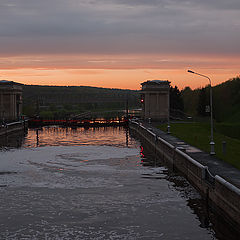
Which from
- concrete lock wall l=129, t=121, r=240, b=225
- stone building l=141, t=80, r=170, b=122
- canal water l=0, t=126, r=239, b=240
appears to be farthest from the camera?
stone building l=141, t=80, r=170, b=122

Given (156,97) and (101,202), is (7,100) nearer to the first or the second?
(156,97)

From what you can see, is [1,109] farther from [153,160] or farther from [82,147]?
[153,160]

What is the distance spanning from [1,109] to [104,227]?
345 feet

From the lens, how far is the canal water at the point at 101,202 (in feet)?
88.9

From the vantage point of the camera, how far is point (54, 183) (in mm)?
41500

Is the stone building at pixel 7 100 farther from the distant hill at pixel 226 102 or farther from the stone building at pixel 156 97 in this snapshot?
the distant hill at pixel 226 102

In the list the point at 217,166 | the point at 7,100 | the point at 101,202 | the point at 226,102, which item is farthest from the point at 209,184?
the point at 226,102

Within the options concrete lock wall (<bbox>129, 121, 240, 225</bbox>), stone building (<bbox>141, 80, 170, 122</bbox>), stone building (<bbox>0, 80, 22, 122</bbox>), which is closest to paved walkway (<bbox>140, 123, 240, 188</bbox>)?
concrete lock wall (<bbox>129, 121, 240, 225</bbox>)

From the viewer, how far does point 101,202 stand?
34.1 metres

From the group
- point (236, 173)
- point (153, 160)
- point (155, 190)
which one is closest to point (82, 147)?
point (153, 160)

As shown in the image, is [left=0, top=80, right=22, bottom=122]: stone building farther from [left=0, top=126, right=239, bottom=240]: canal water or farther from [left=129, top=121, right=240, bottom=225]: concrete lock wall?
[left=129, top=121, right=240, bottom=225]: concrete lock wall

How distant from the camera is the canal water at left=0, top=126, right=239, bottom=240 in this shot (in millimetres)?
27109

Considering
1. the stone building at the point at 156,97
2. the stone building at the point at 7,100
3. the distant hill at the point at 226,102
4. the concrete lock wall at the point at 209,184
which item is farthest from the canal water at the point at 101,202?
the distant hill at the point at 226,102

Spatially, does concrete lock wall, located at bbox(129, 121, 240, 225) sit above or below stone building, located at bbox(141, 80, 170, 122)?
below
